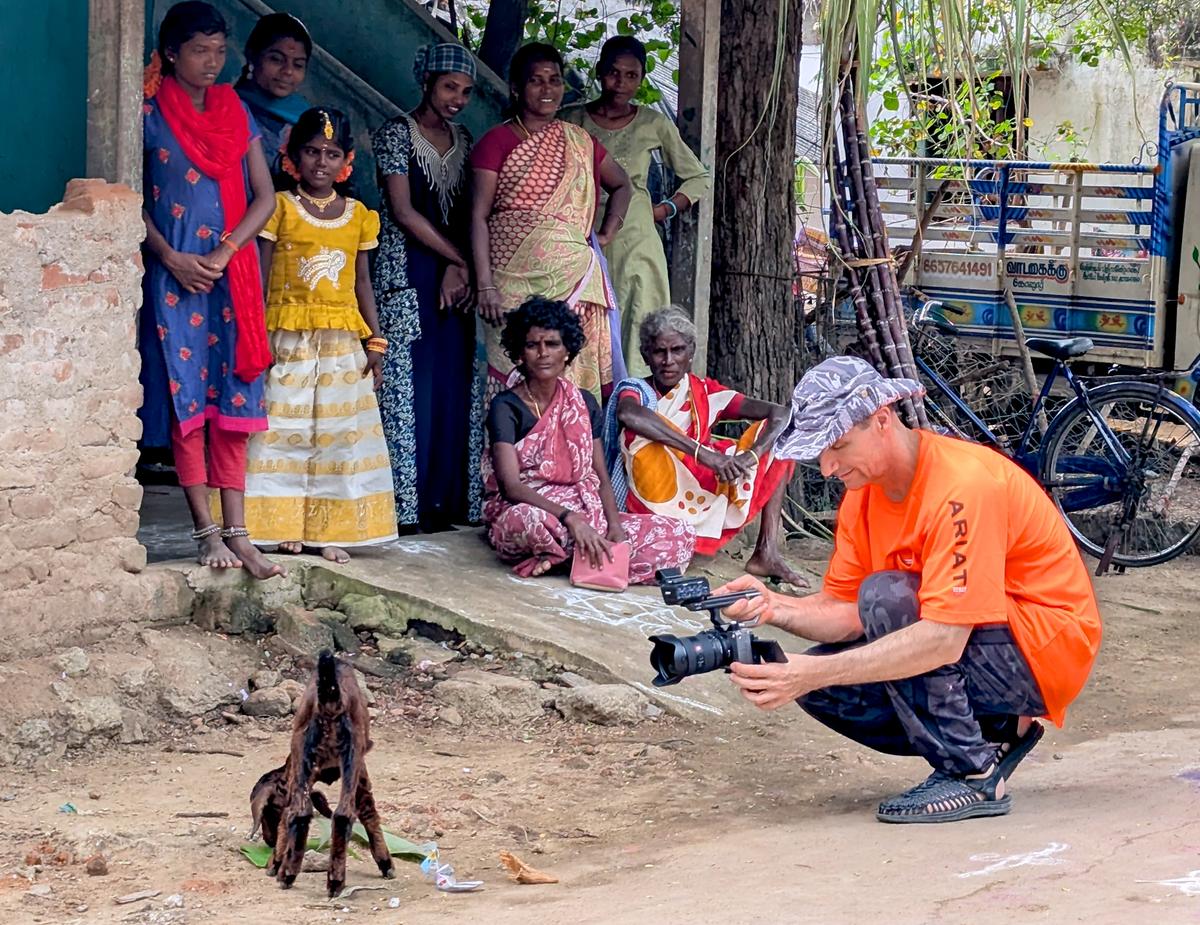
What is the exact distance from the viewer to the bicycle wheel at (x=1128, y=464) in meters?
7.82

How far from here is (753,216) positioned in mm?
7254

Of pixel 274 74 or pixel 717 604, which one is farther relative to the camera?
pixel 274 74

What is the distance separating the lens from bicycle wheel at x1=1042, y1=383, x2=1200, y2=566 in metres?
7.82

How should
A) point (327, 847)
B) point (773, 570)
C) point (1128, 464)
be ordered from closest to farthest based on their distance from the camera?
point (327, 847) → point (773, 570) → point (1128, 464)

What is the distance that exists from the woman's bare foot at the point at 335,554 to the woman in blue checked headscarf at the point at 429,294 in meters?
0.63

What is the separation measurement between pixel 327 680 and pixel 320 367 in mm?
2352

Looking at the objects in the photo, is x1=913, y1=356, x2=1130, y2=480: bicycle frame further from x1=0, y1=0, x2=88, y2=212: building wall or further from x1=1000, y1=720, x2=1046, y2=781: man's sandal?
x1=0, y1=0, x2=88, y2=212: building wall

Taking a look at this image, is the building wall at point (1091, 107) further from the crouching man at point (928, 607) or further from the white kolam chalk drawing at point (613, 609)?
the crouching man at point (928, 607)

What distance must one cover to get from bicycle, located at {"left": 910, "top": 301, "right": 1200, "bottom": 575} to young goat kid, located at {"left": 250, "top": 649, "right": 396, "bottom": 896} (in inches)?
198

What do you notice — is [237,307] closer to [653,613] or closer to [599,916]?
[653,613]

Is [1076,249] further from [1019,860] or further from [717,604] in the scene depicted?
[1019,860]

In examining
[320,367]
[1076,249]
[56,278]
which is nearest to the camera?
[56,278]

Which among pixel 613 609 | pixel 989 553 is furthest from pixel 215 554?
pixel 989 553

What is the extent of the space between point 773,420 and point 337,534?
185 cm
